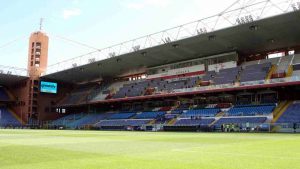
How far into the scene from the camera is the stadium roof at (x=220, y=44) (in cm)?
4156

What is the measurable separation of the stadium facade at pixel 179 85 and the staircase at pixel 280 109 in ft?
0.41

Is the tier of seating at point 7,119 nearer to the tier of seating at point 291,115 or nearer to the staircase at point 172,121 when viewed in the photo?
the staircase at point 172,121

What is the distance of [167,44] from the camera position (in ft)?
165

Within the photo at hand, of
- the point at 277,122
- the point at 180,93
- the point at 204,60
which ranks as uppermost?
the point at 204,60

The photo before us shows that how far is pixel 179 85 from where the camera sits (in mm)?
55875

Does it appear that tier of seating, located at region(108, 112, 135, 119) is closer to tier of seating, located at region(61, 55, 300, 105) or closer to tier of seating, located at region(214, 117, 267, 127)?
tier of seating, located at region(61, 55, 300, 105)

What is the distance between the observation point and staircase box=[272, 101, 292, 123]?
40016mm


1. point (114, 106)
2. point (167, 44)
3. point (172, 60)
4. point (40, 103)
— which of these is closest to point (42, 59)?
point (40, 103)

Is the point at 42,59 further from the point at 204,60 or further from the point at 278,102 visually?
the point at 278,102

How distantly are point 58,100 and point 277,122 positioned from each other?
190 ft

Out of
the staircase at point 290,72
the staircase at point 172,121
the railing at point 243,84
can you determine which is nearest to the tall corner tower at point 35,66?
the railing at point 243,84

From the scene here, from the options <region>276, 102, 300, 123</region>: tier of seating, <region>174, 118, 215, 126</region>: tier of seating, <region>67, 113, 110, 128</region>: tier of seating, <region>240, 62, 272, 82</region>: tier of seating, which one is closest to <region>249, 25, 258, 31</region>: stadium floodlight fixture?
<region>240, 62, 272, 82</region>: tier of seating

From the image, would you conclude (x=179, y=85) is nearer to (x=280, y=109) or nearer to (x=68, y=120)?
(x=280, y=109)

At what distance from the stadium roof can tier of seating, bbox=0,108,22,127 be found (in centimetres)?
1825
